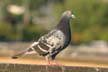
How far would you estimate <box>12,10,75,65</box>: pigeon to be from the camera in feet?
38.1

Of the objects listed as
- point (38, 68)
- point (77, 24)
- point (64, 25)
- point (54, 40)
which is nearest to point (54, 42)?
point (54, 40)

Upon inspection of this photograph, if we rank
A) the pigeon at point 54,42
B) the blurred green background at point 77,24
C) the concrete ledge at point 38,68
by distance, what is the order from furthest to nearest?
the blurred green background at point 77,24 → the pigeon at point 54,42 → the concrete ledge at point 38,68

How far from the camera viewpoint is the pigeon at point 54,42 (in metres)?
11.6

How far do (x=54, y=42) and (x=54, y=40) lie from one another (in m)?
0.04

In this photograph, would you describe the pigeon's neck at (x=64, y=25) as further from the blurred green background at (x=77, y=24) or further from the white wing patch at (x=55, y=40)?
the blurred green background at (x=77, y=24)

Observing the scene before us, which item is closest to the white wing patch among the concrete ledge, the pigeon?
the pigeon

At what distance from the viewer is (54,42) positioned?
1166cm

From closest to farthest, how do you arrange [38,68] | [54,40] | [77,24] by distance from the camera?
[38,68] < [54,40] < [77,24]

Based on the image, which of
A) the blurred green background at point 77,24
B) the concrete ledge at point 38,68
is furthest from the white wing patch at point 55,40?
the blurred green background at point 77,24

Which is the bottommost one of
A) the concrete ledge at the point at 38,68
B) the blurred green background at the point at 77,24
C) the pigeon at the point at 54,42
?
the concrete ledge at the point at 38,68

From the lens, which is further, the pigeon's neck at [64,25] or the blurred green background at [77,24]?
the blurred green background at [77,24]

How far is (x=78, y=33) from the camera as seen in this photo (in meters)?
56.7

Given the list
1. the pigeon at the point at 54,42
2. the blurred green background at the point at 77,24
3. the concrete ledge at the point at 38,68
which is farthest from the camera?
the blurred green background at the point at 77,24

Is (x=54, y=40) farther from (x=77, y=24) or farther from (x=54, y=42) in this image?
(x=77, y=24)
